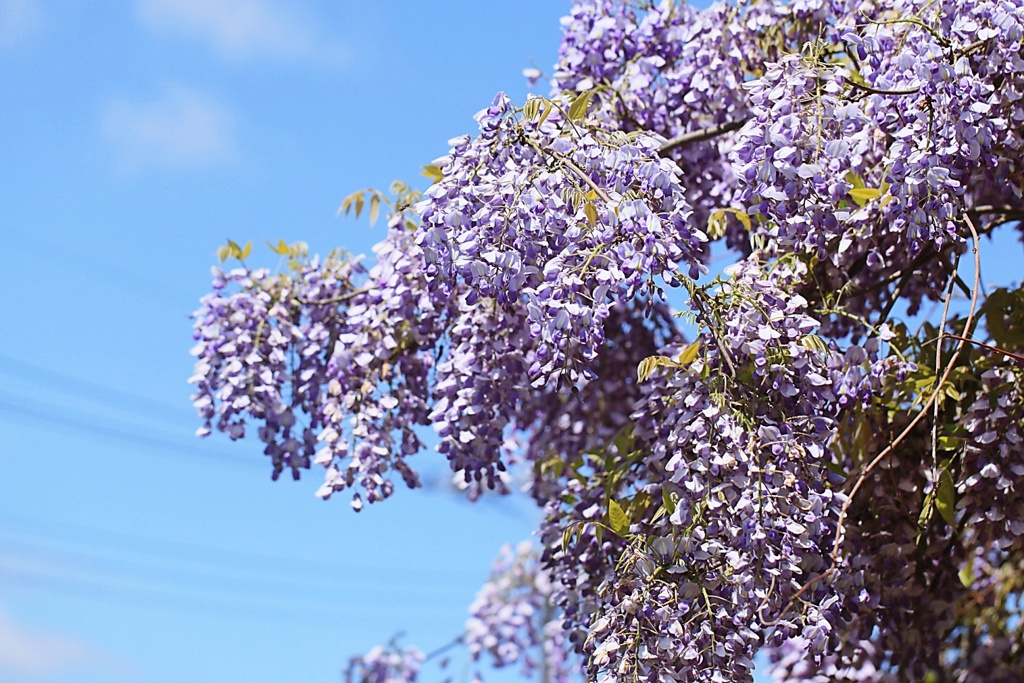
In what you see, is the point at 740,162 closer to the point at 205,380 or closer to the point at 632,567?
the point at 632,567

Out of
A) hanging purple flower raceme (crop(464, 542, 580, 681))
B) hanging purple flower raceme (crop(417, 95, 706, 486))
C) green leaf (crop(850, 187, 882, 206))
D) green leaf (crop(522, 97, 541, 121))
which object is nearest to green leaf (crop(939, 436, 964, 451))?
green leaf (crop(850, 187, 882, 206))

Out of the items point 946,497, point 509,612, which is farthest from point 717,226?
point 509,612

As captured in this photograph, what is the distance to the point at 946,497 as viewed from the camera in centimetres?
248

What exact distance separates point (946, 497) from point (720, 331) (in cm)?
60

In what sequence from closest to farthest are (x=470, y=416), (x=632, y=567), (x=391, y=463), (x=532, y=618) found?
(x=632, y=567), (x=470, y=416), (x=391, y=463), (x=532, y=618)

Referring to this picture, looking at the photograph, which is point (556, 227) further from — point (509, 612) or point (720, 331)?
point (509, 612)

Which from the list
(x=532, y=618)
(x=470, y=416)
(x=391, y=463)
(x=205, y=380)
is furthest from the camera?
(x=532, y=618)

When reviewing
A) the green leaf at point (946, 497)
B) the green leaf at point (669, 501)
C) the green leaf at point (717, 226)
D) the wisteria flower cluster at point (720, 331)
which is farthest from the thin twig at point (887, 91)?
the green leaf at point (669, 501)

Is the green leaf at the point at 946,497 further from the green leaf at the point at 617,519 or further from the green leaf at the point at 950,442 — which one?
the green leaf at the point at 617,519

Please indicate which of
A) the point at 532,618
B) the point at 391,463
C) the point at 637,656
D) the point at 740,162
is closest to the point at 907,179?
the point at 740,162

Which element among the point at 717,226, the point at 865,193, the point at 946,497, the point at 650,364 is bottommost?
the point at 946,497

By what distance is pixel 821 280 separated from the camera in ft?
9.64

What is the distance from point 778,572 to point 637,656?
33 centimetres

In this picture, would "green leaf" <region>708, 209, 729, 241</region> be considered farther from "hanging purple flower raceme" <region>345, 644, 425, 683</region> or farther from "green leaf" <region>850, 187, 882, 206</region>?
"hanging purple flower raceme" <region>345, 644, 425, 683</region>
